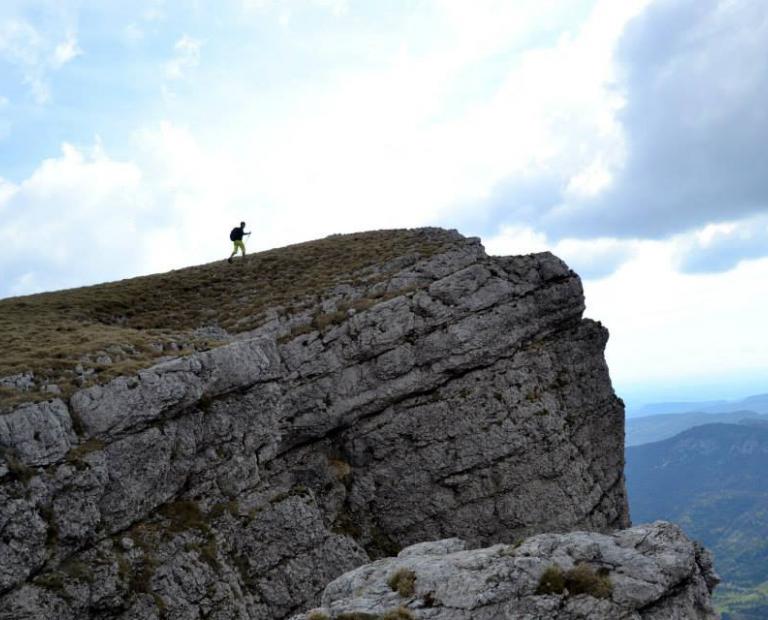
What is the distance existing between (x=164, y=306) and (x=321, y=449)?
22.4 metres

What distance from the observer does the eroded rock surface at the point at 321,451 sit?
2650cm

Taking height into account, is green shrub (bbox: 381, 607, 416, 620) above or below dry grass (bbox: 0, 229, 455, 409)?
below

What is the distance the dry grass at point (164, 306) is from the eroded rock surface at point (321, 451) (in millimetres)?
2601

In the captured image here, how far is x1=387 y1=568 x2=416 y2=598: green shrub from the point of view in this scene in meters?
17.8

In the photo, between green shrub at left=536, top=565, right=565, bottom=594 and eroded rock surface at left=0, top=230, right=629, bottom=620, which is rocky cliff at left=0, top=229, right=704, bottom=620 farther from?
green shrub at left=536, top=565, right=565, bottom=594

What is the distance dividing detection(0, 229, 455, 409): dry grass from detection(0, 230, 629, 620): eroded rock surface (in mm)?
2601

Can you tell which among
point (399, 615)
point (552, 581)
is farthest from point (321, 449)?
point (552, 581)

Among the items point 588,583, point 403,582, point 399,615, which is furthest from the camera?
point 403,582

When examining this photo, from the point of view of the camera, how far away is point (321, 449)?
39.8 m

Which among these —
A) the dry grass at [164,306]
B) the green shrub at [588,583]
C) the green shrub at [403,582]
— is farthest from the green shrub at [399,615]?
the dry grass at [164,306]

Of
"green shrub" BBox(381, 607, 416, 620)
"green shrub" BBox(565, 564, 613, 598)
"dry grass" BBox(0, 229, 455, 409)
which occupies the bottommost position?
"green shrub" BBox(381, 607, 416, 620)

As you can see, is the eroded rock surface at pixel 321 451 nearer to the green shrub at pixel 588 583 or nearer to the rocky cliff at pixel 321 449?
the rocky cliff at pixel 321 449

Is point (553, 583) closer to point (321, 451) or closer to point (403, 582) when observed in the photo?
point (403, 582)

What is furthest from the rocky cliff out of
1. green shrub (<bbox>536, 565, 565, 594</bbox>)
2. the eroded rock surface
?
green shrub (<bbox>536, 565, 565, 594</bbox>)
